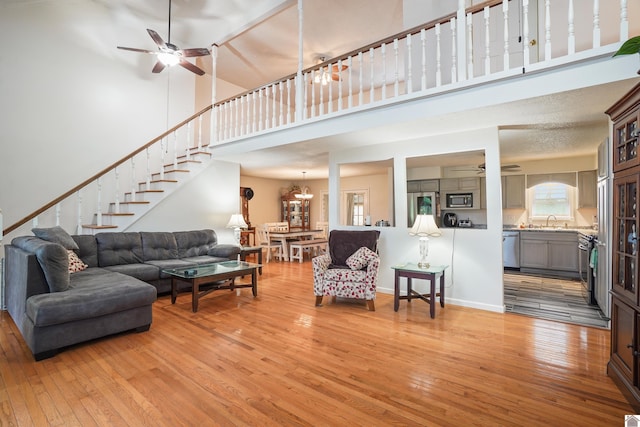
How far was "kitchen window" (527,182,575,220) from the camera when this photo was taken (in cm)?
607

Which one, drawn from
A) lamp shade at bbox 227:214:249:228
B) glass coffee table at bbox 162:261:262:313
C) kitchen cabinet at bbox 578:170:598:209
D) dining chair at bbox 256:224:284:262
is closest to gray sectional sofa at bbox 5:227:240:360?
glass coffee table at bbox 162:261:262:313

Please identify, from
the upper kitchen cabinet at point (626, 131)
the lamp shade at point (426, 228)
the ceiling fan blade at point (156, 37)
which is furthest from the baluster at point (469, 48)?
the ceiling fan blade at point (156, 37)

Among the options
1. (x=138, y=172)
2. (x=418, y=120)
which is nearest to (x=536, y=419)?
(x=418, y=120)

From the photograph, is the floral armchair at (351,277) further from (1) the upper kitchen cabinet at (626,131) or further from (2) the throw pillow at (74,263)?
(2) the throw pillow at (74,263)

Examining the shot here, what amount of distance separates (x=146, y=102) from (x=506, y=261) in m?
7.89

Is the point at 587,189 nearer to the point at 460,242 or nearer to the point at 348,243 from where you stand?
the point at 460,242

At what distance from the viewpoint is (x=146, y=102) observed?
598 centimetres

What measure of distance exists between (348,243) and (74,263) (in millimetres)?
3524

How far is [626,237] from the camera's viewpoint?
6.66ft

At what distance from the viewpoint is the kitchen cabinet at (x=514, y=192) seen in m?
6.32

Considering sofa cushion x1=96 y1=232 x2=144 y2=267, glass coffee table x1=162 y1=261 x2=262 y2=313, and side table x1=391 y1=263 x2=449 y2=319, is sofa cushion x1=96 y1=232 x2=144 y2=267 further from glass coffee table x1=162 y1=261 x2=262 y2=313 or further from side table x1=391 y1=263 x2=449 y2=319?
side table x1=391 y1=263 x2=449 y2=319

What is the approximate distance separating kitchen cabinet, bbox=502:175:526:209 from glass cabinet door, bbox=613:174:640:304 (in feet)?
15.1

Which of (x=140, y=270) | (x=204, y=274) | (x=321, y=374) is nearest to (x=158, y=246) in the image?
(x=140, y=270)

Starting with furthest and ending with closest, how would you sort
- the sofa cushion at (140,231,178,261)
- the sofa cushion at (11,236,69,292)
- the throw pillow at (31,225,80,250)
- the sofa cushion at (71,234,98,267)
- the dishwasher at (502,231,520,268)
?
the dishwasher at (502,231,520,268)
the sofa cushion at (140,231,178,261)
the sofa cushion at (71,234,98,267)
the throw pillow at (31,225,80,250)
the sofa cushion at (11,236,69,292)
